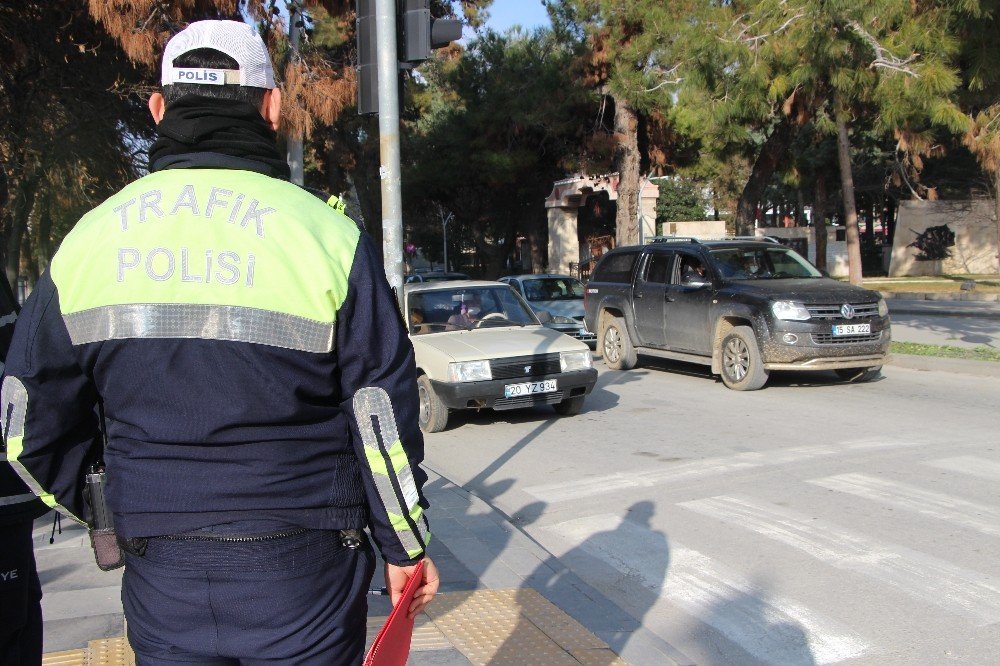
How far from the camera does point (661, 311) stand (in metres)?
13.0

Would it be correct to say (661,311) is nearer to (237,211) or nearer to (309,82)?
(309,82)

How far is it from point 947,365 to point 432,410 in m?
7.08

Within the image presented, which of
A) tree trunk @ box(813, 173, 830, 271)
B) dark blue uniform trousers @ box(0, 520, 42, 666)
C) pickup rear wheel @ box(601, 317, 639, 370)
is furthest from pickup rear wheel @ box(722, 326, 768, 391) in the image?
tree trunk @ box(813, 173, 830, 271)

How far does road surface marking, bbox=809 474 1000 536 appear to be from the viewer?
592cm

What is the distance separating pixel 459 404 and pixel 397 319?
23.8ft

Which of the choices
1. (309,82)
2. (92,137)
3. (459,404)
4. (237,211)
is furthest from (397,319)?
(92,137)

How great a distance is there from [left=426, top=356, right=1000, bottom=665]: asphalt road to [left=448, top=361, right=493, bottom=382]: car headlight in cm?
60

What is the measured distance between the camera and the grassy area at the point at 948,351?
12.8 metres

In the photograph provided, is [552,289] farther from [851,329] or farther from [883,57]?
[851,329]

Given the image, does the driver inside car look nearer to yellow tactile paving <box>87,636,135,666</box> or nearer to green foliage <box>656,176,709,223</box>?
yellow tactile paving <box>87,636,135,666</box>

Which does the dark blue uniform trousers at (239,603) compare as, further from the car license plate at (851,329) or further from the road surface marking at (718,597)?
the car license plate at (851,329)

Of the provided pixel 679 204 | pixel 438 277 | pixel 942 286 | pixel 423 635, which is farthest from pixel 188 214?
pixel 679 204

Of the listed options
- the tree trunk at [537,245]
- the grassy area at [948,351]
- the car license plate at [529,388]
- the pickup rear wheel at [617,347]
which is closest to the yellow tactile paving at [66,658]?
the car license plate at [529,388]

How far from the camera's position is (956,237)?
43094 mm
